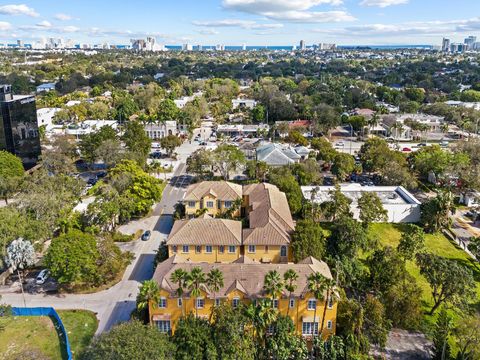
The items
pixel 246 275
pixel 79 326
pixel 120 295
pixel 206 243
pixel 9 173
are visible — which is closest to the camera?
pixel 246 275

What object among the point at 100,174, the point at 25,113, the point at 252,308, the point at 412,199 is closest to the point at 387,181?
the point at 412,199

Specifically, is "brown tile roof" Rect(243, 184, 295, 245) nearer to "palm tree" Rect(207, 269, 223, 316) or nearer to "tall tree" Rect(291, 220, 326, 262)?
"tall tree" Rect(291, 220, 326, 262)

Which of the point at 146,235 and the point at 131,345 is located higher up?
the point at 131,345

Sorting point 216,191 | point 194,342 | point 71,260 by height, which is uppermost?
point 216,191

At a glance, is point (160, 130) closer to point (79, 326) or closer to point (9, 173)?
point (9, 173)

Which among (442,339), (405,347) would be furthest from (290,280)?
(442,339)

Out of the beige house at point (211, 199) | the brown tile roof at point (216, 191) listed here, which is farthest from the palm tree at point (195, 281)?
the brown tile roof at point (216, 191)

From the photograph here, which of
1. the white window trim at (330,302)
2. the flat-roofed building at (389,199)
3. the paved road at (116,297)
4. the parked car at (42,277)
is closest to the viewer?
the white window trim at (330,302)

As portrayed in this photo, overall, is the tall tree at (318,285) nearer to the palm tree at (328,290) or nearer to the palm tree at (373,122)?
the palm tree at (328,290)
